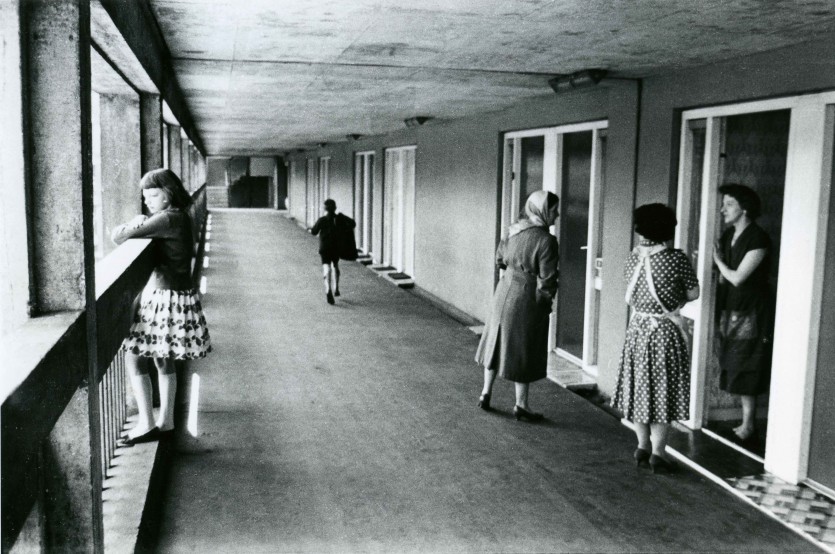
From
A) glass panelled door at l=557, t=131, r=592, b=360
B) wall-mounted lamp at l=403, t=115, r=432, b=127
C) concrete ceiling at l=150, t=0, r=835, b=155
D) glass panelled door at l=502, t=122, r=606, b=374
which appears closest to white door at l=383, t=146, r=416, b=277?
wall-mounted lamp at l=403, t=115, r=432, b=127

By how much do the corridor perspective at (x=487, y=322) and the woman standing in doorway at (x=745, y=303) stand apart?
0.06ft

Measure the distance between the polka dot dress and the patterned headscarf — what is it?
900 millimetres

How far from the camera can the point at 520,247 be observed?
17.9 ft

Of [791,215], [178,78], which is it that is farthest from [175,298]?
[791,215]

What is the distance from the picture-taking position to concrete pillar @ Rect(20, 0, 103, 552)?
8.00 ft

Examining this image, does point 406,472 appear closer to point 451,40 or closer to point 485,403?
point 485,403

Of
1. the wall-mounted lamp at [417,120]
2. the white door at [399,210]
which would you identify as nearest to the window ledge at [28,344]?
the wall-mounted lamp at [417,120]

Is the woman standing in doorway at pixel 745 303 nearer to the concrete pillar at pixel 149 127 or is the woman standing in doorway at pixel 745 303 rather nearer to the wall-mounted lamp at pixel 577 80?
the wall-mounted lamp at pixel 577 80

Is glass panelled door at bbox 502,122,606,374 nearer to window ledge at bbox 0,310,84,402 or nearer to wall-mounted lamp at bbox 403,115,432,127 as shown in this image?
wall-mounted lamp at bbox 403,115,432,127

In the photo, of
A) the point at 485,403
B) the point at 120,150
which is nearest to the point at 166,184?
the point at 120,150

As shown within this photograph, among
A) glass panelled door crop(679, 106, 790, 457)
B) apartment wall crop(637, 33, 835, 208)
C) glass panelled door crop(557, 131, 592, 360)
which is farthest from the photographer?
glass panelled door crop(557, 131, 592, 360)

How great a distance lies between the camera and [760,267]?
5078mm

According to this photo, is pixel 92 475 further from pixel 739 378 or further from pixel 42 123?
pixel 739 378

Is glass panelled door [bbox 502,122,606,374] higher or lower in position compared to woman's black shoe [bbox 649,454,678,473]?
higher
